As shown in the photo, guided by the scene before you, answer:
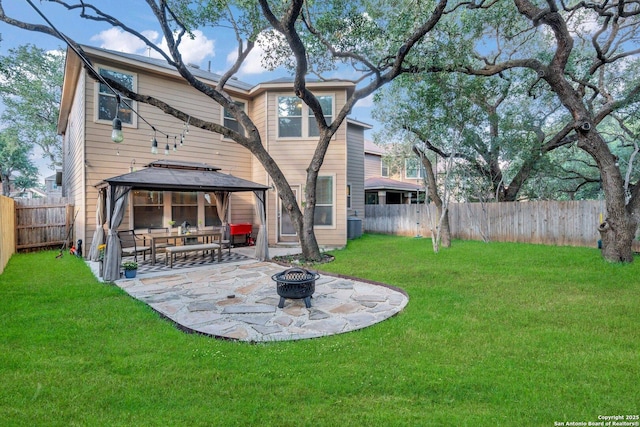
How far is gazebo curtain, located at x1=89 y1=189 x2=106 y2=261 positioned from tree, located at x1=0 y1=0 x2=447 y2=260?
11.0 ft

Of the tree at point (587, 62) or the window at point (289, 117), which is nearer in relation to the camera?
the tree at point (587, 62)

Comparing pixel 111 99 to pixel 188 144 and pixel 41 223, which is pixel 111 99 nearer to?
pixel 188 144

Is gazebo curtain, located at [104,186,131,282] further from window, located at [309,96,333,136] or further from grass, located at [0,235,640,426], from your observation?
window, located at [309,96,333,136]

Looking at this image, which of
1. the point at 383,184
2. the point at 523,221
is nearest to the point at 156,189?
the point at 523,221

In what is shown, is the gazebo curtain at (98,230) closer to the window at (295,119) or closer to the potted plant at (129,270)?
the potted plant at (129,270)

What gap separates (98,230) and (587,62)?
14652mm

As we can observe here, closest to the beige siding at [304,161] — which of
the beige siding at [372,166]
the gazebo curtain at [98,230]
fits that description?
the gazebo curtain at [98,230]

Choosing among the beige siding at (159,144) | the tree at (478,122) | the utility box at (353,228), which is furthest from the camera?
the utility box at (353,228)

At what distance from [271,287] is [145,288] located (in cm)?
228

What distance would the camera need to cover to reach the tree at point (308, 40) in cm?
685

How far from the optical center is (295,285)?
4.53 metres

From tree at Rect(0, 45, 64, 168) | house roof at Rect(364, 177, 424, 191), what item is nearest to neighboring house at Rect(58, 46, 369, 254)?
house roof at Rect(364, 177, 424, 191)

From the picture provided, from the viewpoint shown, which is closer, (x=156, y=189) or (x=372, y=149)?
(x=156, y=189)

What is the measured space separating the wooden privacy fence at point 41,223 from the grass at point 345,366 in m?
6.58
